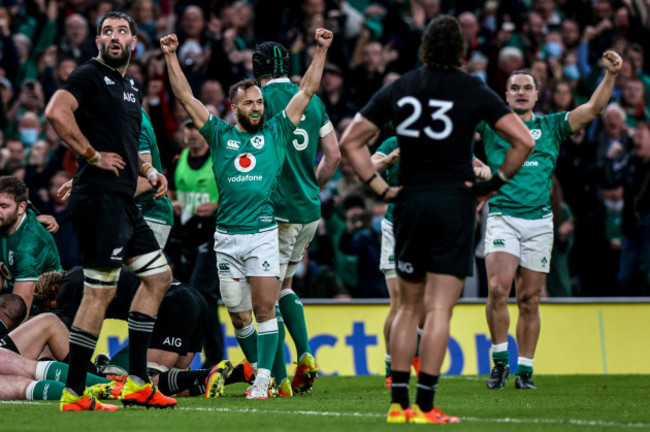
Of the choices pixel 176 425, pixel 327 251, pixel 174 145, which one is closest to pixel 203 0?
pixel 174 145

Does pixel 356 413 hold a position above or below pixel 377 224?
below

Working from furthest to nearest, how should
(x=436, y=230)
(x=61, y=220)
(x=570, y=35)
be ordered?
(x=570, y=35), (x=61, y=220), (x=436, y=230)

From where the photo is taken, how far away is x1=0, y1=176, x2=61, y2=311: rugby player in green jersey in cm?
981

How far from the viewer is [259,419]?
6.96 m

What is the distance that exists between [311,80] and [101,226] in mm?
2338

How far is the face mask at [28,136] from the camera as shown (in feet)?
51.1

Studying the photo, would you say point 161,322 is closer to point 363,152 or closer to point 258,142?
point 258,142

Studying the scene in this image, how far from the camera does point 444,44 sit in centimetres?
667

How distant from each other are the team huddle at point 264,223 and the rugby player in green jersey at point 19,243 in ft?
0.05

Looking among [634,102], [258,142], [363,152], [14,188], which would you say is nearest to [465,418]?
[363,152]

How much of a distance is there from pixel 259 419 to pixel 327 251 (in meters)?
8.22

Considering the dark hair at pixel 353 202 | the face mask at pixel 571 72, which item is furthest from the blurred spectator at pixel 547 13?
the dark hair at pixel 353 202

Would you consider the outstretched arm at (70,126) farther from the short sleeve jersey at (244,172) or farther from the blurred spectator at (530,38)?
the blurred spectator at (530,38)

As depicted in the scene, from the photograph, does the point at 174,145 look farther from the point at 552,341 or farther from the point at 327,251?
the point at 552,341
